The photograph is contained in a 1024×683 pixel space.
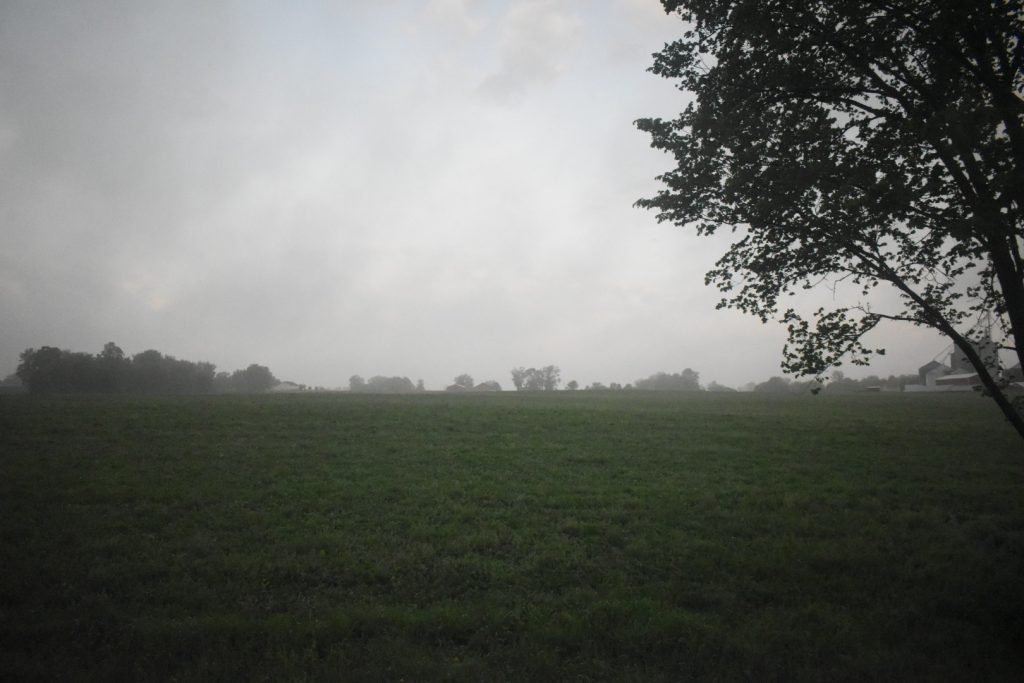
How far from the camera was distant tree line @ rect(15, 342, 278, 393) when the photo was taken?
260 feet

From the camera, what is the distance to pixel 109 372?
81.8 metres

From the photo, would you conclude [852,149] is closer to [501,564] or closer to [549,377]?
[501,564]

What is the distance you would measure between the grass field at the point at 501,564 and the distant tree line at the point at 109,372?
79.6m

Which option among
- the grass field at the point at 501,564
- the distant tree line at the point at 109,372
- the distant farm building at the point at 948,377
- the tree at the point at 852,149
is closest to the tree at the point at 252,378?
the distant tree line at the point at 109,372

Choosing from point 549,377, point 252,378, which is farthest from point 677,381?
point 252,378

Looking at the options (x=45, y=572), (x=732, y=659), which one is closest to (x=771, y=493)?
(x=732, y=659)

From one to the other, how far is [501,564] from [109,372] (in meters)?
102

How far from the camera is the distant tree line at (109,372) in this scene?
79125 mm

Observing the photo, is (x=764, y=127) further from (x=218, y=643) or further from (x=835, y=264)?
(x=218, y=643)

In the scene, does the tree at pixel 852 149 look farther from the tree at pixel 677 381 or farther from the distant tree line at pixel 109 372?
the tree at pixel 677 381

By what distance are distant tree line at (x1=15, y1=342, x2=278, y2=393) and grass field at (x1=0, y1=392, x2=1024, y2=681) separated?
7959cm

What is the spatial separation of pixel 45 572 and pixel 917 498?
24.2 metres

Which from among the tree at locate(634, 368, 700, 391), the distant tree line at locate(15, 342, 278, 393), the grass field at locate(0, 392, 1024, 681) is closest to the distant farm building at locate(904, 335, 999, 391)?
the tree at locate(634, 368, 700, 391)

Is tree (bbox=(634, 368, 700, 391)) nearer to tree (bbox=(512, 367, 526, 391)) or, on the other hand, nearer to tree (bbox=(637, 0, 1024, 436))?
tree (bbox=(512, 367, 526, 391))
